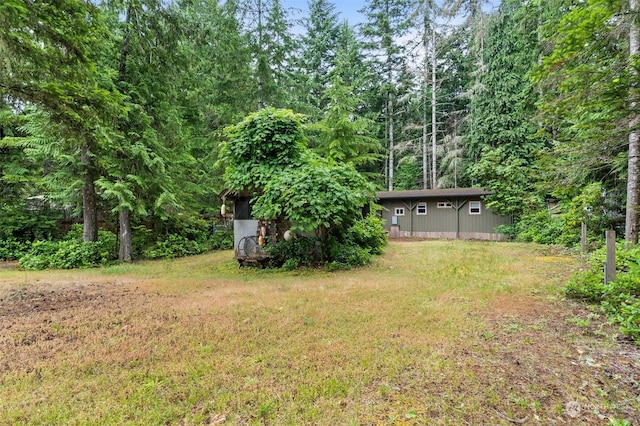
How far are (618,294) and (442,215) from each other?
13863 millimetres

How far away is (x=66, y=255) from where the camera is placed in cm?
964

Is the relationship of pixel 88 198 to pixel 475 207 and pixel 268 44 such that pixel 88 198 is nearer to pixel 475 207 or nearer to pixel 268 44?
pixel 268 44

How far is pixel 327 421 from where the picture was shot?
7.16ft

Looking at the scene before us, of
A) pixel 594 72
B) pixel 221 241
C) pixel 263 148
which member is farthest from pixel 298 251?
pixel 594 72

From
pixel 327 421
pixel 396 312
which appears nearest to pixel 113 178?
pixel 396 312

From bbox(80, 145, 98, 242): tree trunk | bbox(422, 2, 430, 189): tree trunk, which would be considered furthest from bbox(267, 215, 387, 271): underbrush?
bbox(422, 2, 430, 189): tree trunk

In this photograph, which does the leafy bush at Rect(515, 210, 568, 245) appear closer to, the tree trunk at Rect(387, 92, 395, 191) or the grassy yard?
the grassy yard

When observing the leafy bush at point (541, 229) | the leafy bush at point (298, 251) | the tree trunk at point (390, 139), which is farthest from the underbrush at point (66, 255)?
the tree trunk at point (390, 139)

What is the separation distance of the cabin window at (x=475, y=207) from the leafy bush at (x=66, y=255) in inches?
640

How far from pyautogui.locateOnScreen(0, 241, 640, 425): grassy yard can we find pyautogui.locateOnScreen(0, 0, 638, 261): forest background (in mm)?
2982

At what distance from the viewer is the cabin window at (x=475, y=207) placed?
55.0 feet

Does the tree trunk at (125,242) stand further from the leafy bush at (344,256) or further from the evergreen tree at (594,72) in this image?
the evergreen tree at (594,72)

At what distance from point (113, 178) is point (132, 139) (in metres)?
1.54

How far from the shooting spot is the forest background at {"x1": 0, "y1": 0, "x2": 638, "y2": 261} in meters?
4.72
